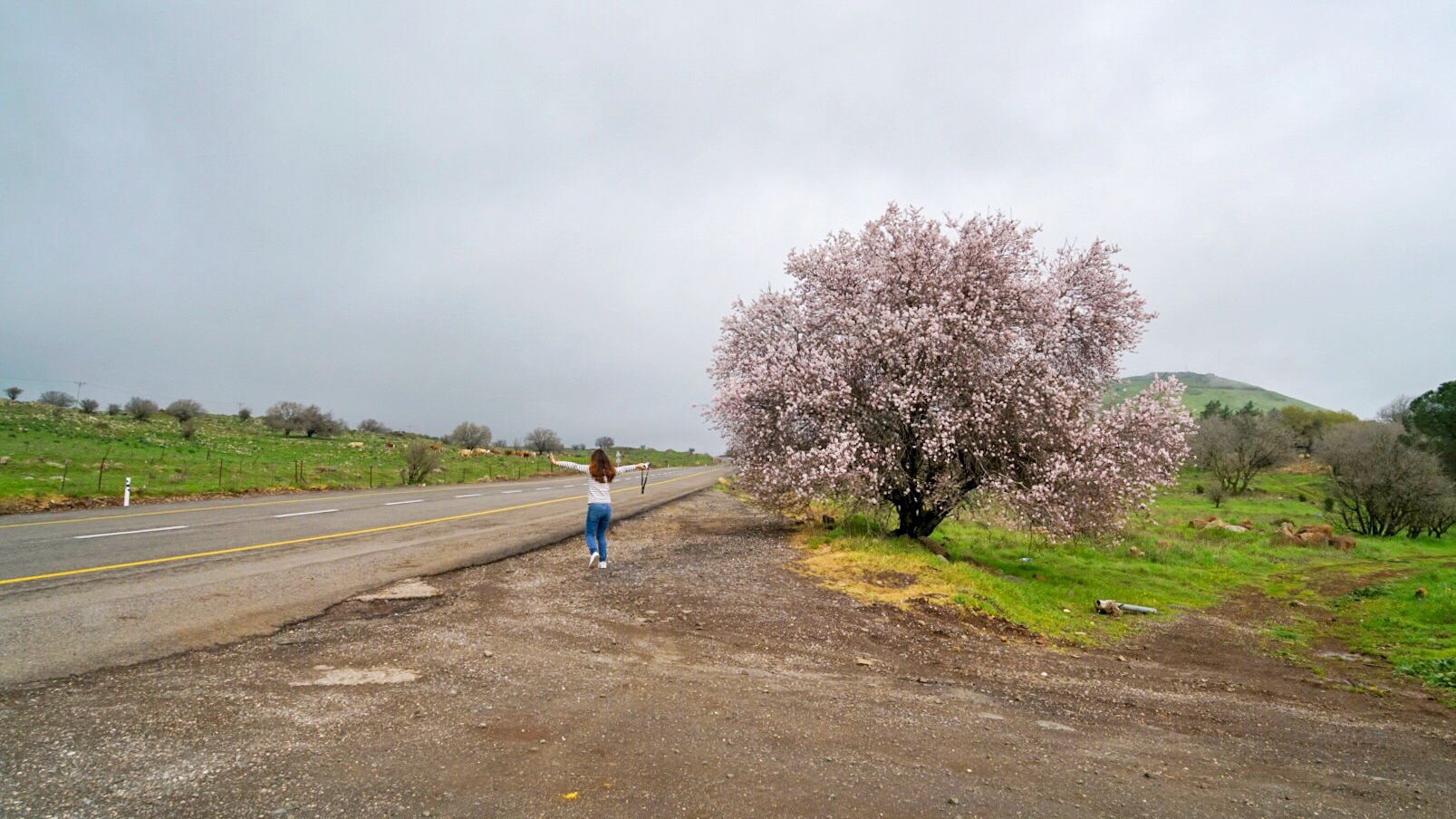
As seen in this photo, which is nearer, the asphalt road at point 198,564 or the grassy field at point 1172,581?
the asphalt road at point 198,564

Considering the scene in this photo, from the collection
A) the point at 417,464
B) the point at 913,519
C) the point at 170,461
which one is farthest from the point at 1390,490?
the point at 170,461

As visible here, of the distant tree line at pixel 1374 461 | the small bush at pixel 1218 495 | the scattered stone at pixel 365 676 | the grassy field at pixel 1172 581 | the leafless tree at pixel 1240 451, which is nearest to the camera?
the scattered stone at pixel 365 676

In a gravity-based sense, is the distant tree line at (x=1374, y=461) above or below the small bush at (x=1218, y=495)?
above

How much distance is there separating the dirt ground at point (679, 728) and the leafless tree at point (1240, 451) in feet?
181

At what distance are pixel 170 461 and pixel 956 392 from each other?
36.0 metres

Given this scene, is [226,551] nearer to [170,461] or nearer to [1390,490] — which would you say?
[170,461]

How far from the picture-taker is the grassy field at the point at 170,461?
2278cm

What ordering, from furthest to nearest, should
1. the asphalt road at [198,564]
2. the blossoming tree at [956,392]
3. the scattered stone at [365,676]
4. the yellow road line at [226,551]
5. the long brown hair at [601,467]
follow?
the blossoming tree at [956,392] → the long brown hair at [601,467] → the yellow road line at [226,551] → the asphalt road at [198,564] → the scattered stone at [365,676]

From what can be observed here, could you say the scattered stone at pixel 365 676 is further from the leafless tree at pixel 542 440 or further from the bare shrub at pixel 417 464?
the leafless tree at pixel 542 440

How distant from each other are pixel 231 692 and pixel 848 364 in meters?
13.3

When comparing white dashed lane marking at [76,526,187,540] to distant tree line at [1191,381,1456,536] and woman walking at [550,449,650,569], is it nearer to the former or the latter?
woman walking at [550,449,650,569]

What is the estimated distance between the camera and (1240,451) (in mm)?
55031

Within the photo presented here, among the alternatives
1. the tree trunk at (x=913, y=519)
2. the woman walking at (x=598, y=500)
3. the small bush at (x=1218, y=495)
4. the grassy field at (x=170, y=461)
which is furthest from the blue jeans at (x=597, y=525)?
the small bush at (x=1218, y=495)

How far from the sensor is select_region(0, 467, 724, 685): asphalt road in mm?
6656
